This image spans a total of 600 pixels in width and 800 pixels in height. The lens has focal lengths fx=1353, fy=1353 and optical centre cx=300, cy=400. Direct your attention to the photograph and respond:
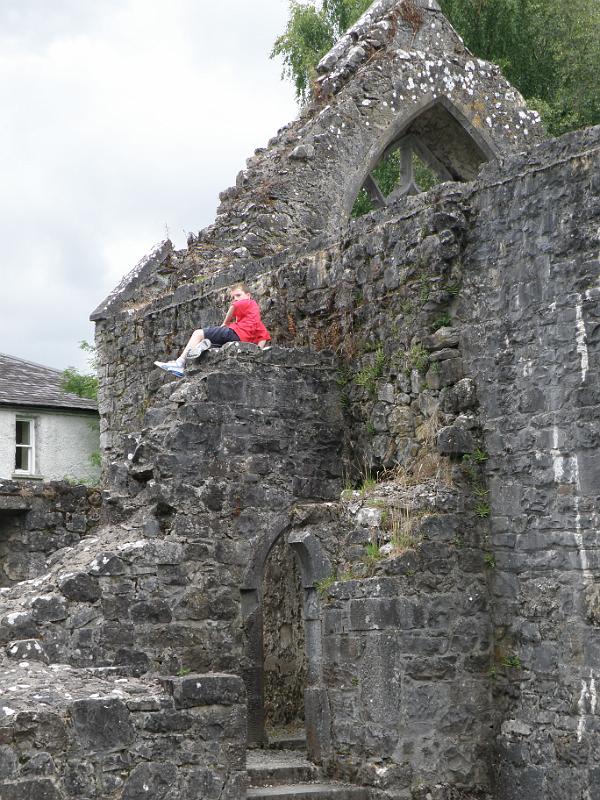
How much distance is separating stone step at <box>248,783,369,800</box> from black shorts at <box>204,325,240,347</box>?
393 centimetres

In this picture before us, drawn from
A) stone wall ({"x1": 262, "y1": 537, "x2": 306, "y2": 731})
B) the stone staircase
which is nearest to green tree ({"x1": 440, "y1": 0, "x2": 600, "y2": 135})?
stone wall ({"x1": 262, "y1": 537, "x2": 306, "y2": 731})

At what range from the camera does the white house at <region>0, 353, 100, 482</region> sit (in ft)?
79.8

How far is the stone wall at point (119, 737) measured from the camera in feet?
23.6

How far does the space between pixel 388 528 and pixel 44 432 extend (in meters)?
15.6

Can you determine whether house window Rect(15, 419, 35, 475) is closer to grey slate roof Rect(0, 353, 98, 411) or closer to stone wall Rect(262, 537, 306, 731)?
grey slate roof Rect(0, 353, 98, 411)

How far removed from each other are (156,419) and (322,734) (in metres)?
2.94

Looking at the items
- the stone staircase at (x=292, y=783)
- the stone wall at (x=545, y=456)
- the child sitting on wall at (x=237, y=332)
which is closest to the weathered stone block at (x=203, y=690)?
the stone staircase at (x=292, y=783)

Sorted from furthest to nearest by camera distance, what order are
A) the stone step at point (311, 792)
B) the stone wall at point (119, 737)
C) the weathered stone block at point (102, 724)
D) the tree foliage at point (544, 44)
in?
the tree foliage at point (544, 44), the stone step at point (311, 792), the weathered stone block at point (102, 724), the stone wall at point (119, 737)

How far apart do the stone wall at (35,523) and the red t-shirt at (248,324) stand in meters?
4.32

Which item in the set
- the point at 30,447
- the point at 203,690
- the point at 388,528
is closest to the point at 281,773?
the point at 388,528

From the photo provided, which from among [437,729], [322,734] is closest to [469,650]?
[437,729]

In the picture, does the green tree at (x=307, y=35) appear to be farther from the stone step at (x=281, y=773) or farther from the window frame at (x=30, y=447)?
the stone step at (x=281, y=773)

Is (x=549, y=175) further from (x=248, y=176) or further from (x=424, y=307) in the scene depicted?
(x=248, y=176)

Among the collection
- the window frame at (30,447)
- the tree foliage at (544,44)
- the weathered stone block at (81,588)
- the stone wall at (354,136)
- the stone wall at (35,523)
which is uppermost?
the tree foliage at (544,44)
